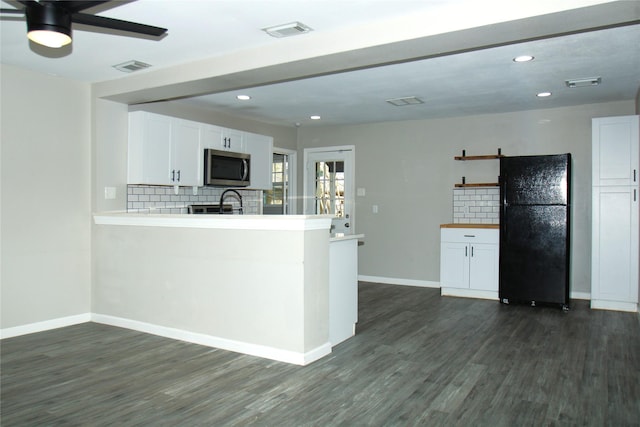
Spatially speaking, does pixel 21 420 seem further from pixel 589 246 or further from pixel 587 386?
pixel 589 246

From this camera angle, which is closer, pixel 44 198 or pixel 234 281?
pixel 234 281

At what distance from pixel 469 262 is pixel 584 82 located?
7.78 feet

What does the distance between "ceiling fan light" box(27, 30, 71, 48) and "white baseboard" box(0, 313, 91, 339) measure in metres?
2.77

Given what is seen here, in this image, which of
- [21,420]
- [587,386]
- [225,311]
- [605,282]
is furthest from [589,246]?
[21,420]

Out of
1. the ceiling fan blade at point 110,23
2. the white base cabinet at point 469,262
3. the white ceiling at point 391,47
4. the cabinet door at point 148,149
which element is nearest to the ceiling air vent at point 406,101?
the white ceiling at point 391,47

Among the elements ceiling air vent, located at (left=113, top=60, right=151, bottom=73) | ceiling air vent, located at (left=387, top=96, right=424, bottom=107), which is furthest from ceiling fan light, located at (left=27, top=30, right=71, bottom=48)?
ceiling air vent, located at (left=387, top=96, right=424, bottom=107)

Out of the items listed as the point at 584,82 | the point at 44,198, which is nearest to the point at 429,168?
the point at 584,82

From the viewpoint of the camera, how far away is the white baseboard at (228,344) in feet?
11.5

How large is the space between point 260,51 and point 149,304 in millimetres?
2377

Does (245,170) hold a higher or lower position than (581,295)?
higher

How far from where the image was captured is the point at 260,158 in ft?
21.9

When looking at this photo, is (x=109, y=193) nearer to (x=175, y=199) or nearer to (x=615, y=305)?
(x=175, y=199)

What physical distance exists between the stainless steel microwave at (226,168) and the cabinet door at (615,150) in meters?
4.05

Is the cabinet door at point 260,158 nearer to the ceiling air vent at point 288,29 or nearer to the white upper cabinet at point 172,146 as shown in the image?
the white upper cabinet at point 172,146
